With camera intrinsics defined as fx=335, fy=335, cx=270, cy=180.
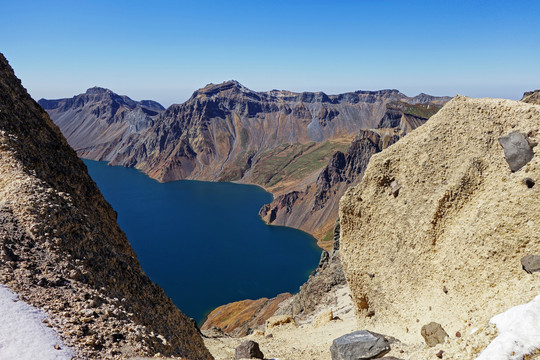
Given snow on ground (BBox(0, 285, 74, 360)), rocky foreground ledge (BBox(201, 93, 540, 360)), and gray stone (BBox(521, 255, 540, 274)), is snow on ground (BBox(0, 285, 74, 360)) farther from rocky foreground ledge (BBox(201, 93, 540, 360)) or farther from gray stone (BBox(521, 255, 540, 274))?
gray stone (BBox(521, 255, 540, 274))

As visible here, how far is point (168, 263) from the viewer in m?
139

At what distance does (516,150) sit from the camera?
20875 mm

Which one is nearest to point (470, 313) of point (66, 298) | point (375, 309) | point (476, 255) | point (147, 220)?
point (476, 255)

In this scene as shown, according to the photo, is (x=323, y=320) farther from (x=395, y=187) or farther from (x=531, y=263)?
(x=531, y=263)

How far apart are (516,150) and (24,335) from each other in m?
26.9

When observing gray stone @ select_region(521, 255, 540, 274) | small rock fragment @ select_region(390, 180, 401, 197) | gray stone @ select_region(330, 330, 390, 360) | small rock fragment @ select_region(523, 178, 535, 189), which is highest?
small rock fragment @ select_region(523, 178, 535, 189)

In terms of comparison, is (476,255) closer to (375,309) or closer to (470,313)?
(470,313)

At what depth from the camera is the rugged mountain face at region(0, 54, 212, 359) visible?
13828 mm

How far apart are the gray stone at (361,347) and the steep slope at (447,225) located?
375cm

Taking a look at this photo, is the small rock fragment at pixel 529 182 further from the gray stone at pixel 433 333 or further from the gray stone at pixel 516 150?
the gray stone at pixel 433 333

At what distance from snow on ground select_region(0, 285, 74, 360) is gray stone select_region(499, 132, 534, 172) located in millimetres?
25041

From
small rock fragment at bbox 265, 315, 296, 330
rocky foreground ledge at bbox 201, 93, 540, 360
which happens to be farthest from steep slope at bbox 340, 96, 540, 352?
small rock fragment at bbox 265, 315, 296, 330

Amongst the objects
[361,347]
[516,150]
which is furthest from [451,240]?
[361,347]

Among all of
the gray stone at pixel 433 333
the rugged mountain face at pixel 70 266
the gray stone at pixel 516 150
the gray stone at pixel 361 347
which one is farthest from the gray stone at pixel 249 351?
the gray stone at pixel 516 150
